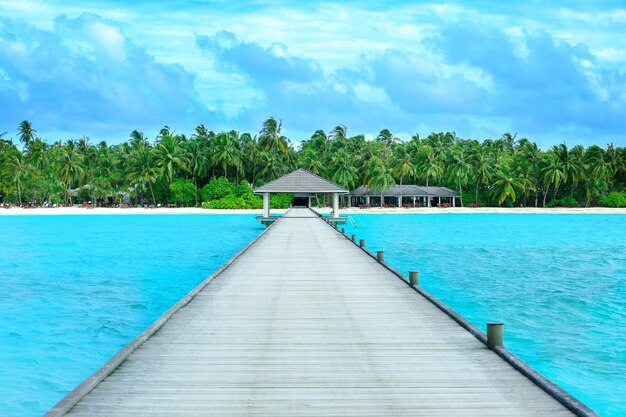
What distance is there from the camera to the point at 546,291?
681 inches

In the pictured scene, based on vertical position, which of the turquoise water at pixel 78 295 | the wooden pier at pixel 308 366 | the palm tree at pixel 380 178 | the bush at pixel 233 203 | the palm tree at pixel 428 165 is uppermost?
the palm tree at pixel 428 165

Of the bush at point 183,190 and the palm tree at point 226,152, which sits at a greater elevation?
the palm tree at point 226,152

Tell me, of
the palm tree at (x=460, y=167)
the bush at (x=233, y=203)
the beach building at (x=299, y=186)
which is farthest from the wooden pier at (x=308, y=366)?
the palm tree at (x=460, y=167)

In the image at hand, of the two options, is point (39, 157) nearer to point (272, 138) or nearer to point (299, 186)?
point (272, 138)

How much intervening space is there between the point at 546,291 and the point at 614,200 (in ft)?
191

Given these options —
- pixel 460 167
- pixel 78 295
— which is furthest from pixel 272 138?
pixel 78 295

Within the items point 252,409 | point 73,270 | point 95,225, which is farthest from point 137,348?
point 95,225

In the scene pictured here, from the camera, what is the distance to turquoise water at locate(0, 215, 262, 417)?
981 cm

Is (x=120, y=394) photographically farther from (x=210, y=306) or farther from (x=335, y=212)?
(x=335, y=212)

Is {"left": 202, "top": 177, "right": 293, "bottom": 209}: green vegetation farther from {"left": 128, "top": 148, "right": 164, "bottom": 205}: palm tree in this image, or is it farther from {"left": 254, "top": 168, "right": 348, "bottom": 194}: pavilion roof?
{"left": 254, "top": 168, "right": 348, "bottom": 194}: pavilion roof

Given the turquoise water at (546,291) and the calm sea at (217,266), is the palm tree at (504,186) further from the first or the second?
the calm sea at (217,266)

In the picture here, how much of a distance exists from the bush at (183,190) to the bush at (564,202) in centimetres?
4116

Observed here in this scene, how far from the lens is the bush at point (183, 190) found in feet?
219

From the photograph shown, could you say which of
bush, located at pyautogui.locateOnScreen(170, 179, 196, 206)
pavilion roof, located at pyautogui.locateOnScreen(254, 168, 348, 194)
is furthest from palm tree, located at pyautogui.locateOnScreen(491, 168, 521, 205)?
pavilion roof, located at pyautogui.locateOnScreen(254, 168, 348, 194)
